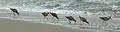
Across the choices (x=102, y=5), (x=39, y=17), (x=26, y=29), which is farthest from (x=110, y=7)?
(x=26, y=29)

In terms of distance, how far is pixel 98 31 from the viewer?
1081 cm

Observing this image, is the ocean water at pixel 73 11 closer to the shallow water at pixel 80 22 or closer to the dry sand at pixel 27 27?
the shallow water at pixel 80 22

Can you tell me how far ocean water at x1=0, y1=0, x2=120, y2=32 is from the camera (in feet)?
38.6

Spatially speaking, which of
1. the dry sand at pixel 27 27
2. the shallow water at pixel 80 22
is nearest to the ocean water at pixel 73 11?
the shallow water at pixel 80 22

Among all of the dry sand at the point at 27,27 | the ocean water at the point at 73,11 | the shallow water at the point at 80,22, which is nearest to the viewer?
the dry sand at the point at 27,27

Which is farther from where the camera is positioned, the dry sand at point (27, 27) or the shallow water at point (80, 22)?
the shallow water at point (80, 22)

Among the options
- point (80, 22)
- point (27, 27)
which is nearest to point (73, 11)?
point (80, 22)

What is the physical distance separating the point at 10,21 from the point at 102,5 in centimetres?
534

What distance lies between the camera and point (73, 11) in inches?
620

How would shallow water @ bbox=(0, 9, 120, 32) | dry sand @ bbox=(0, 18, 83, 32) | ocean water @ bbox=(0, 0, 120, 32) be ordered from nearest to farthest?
dry sand @ bbox=(0, 18, 83, 32) < shallow water @ bbox=(0, 9, 120, 32) < ocean water @ bbox=(0, 0, 120, 32)

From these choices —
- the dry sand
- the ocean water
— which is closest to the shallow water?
the ocean water

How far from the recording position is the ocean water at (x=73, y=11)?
464 inches

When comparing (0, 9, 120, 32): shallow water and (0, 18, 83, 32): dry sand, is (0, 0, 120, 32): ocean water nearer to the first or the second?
(0, 9, 120, 32): shallow water

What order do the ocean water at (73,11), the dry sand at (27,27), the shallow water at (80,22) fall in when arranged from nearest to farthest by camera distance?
1. the dry sand at (27,27)
2. the shallow water at (80,22)
3. the ocean water at (73,11)
